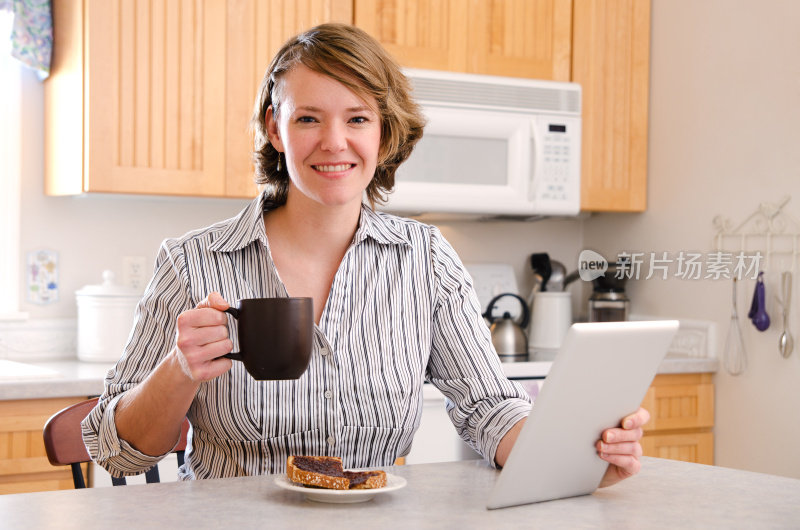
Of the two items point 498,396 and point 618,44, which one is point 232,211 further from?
point 498,396

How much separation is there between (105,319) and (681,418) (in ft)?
5.76

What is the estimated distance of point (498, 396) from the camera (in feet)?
4.56

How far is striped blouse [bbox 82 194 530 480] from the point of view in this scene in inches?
52.3

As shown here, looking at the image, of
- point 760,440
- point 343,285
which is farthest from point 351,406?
point 760,440

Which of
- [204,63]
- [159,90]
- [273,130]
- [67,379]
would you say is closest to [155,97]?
[159,90]

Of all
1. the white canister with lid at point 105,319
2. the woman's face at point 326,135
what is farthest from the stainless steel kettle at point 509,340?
the woman's face at point 326,135

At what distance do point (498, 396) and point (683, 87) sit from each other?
1.96 m

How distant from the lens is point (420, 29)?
2.85 meters

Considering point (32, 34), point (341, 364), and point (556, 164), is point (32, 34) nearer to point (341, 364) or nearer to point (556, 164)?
point (556, 164)

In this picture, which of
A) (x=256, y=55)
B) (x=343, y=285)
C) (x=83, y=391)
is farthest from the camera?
(x=256, y=55)

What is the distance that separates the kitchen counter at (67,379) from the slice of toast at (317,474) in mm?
1179

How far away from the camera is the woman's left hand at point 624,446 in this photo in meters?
1.07

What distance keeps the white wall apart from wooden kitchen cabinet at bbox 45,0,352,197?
1.17 meters

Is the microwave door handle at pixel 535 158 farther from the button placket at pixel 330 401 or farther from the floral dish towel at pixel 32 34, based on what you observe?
the button placket at pixel 330 401
